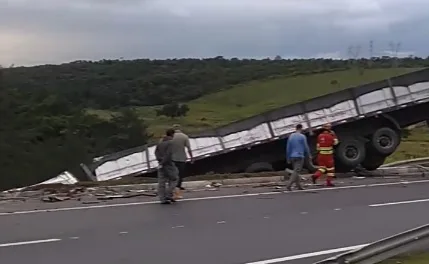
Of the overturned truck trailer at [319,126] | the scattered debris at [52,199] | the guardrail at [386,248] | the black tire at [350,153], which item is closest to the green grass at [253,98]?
the overturned truck trailer at [319,126]

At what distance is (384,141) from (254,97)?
6783 centimetres

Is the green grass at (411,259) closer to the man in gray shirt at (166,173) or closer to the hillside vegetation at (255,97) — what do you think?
the man in gray shirt at (166,173)

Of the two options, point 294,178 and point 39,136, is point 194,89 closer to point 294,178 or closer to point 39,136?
point 39,136

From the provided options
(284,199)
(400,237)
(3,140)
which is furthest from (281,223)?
(3,140)

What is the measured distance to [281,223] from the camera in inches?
478

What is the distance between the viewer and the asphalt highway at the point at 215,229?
9.33 meters

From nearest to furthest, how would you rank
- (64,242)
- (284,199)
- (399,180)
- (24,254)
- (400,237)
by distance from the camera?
(400,237)
(24,254)
(64,242)
(284,199)
(399,180)

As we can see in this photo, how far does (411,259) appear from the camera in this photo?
8625 mm

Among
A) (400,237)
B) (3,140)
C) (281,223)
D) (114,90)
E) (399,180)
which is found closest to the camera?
(400,237)

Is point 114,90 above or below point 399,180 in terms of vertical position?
above

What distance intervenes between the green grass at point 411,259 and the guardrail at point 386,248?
0.22 metres

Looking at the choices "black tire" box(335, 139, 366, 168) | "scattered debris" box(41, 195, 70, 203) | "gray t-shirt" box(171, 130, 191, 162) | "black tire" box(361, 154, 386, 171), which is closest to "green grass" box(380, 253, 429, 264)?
"gray t-shirt" box(171, 130, 191, 162)

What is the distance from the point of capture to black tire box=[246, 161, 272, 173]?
22422mm

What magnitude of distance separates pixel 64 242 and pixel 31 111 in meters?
50.3
